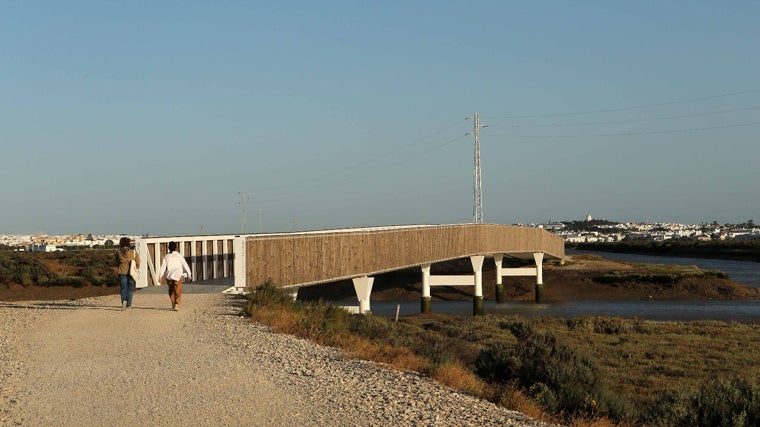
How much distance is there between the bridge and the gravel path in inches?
345

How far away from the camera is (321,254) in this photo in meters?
32.3

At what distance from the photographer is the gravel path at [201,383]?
10391 millimetres

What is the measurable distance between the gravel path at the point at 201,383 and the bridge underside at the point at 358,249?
937 centimetres

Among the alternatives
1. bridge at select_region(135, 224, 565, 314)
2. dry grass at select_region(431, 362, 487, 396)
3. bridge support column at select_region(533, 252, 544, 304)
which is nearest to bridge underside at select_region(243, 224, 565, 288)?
bridge at select_region(135, 224, 565, 314)

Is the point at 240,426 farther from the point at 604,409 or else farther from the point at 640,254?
the point at 640,254

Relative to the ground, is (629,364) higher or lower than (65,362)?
lower

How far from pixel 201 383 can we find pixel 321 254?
66.5ft

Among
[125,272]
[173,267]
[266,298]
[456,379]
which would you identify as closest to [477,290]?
[266,298]

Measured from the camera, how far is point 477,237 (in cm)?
5512

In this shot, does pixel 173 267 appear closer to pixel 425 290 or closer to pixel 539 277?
pixel 425 290

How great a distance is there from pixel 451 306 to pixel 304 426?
169 feet

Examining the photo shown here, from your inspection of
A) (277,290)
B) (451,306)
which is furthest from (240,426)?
(451,306)

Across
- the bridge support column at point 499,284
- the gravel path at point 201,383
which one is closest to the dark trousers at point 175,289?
the gravel path at point 201,383

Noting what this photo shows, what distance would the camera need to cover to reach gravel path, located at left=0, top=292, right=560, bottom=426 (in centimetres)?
1039
